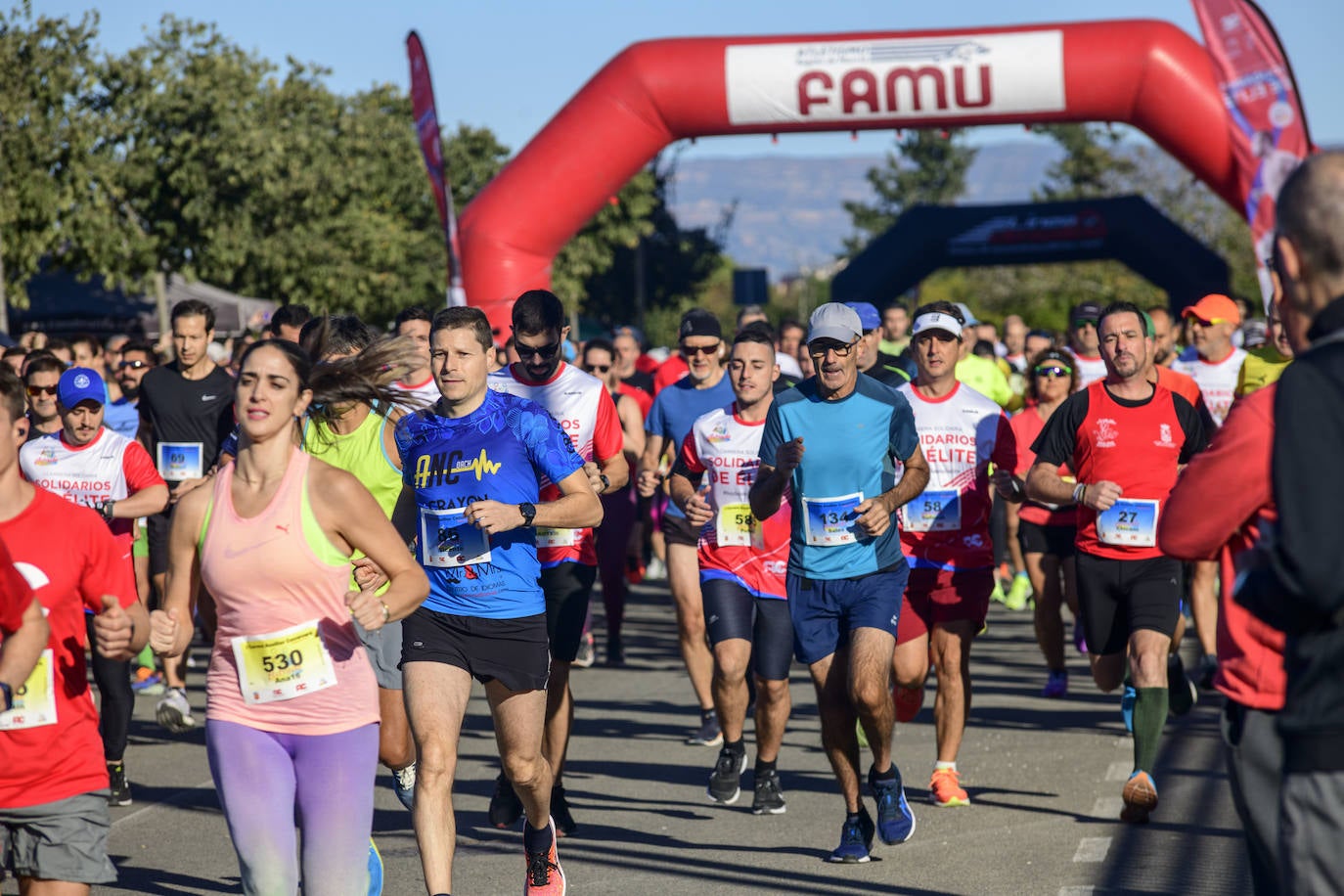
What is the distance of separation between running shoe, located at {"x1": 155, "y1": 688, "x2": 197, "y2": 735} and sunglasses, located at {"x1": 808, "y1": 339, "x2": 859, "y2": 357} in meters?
4.12

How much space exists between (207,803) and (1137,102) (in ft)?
35.6

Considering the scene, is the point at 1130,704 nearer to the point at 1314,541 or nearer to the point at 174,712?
the point at 1314,541

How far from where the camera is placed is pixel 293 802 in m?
4.47

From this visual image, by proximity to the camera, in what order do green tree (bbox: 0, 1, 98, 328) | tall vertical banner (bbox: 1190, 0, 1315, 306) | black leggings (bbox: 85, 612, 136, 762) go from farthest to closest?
green tree (bbox: 0, 1, 98, 328), tall vertical banner (bbox: 1190, 0, 1315, 306), black leggings (bbox: 85, 612, 136, 762)

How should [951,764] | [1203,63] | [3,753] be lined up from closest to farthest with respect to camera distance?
[3,753], [951,764], [1203,63]

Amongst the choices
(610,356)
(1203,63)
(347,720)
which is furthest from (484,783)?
(1203,63)

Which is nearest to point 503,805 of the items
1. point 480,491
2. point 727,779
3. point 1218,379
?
point 727,779

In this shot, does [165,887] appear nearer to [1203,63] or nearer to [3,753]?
[3,753]

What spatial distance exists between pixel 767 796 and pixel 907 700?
805 mm

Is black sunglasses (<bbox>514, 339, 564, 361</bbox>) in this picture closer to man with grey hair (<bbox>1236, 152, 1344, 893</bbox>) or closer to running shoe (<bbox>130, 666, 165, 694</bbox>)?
man with grey hair (<bbox>1236, 152, 1344, 893</bbox>)

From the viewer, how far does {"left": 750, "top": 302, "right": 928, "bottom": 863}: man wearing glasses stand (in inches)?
268

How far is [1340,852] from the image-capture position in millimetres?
3137

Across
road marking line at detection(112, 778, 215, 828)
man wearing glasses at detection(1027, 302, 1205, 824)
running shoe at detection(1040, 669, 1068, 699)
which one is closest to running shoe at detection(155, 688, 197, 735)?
road marking line at detection(112, 778, 215, 828)

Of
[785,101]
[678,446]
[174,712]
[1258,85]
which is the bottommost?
[174,712]
